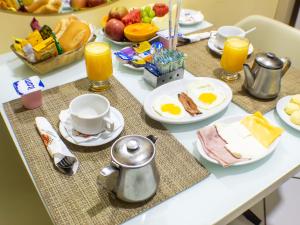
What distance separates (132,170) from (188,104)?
0.40 meters

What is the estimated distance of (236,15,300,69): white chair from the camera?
1.41 m

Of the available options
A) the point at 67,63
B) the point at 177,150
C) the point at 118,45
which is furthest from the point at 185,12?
the point at 177,150

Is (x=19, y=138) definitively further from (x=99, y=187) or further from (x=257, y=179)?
(x=257, y=179)

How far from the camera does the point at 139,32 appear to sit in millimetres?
1305

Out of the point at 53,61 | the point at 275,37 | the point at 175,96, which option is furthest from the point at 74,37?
the point at 275,37

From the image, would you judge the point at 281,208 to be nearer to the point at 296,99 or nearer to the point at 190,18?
the point at 296,99

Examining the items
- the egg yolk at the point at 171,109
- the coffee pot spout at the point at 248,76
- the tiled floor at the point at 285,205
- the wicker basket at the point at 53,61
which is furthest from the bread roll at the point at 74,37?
the tiled floor at the point at 285,205

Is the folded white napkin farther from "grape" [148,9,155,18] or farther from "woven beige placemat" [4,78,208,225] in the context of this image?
"grape" [148,9,155,18]

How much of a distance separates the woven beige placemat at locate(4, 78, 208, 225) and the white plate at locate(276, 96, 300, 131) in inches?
13.0

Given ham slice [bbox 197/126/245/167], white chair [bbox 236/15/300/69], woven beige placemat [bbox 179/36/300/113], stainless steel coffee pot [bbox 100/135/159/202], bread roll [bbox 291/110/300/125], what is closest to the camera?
stainless steel coffee pot [bbox 100/135/159/202]

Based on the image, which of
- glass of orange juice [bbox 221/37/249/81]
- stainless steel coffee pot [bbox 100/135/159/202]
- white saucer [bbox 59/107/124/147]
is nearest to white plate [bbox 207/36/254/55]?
glass of orange juice [bbox 221/37/249/81]

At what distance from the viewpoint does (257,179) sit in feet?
2.58

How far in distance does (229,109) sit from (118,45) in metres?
0.60

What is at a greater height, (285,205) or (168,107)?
(168,107)
